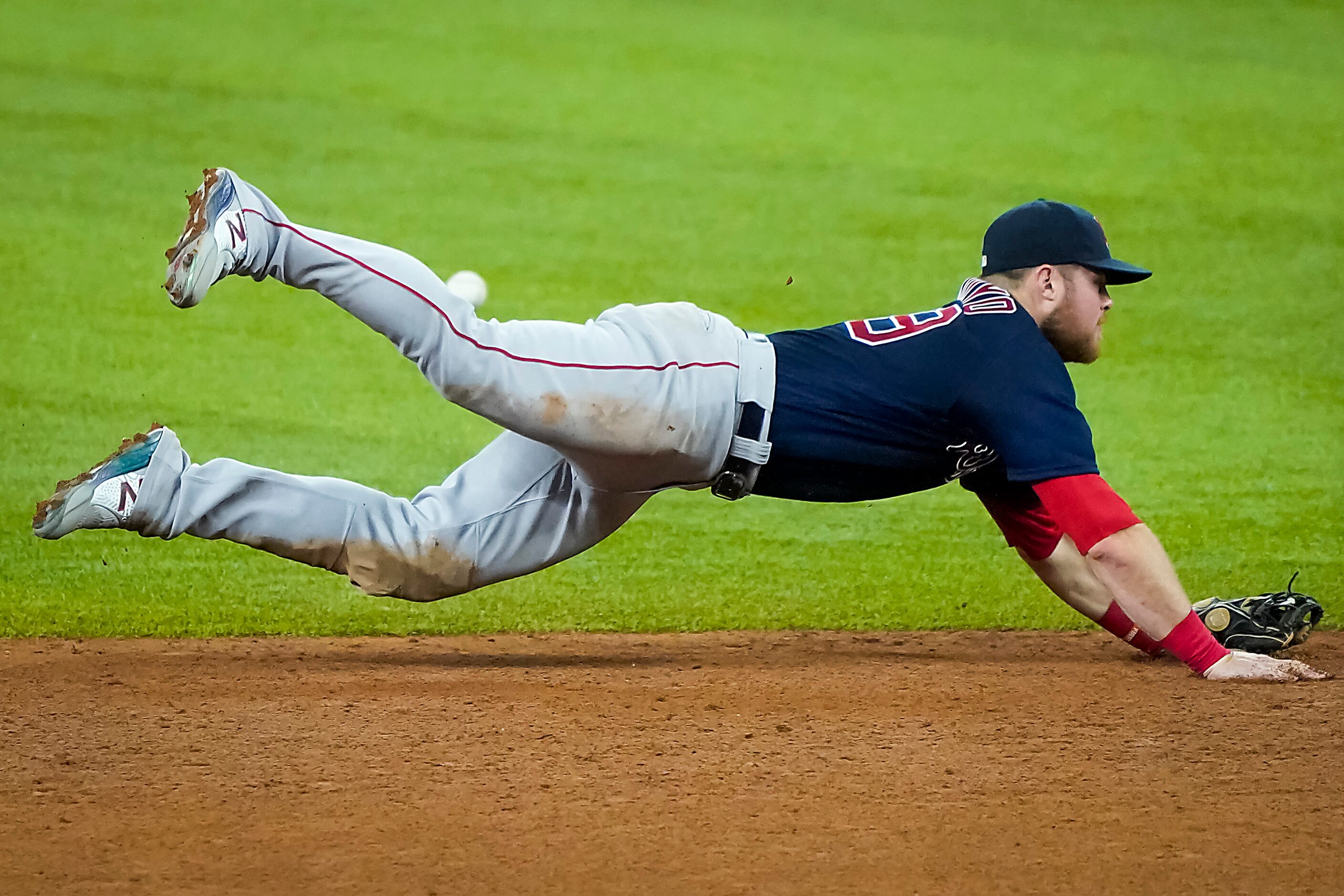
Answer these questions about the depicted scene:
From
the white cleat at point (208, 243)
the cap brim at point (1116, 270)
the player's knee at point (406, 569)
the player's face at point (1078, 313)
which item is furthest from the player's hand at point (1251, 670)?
the white cleat at point (208, 243)

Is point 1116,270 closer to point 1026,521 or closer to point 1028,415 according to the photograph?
point 1028,415

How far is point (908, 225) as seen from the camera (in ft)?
29.5

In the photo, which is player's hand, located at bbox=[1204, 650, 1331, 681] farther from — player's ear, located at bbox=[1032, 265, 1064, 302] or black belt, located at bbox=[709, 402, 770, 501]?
black belt, located at bbox=[709, 402, 770, 501]

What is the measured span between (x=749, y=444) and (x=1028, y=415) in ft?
1.94

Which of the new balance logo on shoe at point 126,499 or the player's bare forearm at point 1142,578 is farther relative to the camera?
the new balance logo on shoe at point 126,499

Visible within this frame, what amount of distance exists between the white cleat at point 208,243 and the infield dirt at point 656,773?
0.93 metres

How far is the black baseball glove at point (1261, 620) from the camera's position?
383cm

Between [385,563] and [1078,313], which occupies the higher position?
[1078,313]

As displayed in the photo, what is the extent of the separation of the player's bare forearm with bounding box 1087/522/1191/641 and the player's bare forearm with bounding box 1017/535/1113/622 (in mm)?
496

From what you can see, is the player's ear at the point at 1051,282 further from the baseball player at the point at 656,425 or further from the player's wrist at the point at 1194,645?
the player's wrist at the point at 1194,645

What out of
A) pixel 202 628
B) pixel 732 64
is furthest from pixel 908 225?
pixel 202 628

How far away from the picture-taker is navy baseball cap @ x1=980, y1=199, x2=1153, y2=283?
3.50 metres

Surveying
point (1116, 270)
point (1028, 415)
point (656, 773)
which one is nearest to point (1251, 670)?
point (1028, 415)

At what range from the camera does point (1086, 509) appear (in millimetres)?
3186
